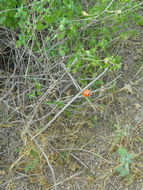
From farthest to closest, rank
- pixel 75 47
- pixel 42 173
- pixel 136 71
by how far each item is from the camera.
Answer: pixel 136 71 < pixel 75 47 < pixel 42 173

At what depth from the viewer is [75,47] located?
1882mm

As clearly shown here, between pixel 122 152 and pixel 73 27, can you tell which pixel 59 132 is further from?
pixel 73 27

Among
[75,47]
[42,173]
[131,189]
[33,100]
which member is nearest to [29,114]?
[33,100]

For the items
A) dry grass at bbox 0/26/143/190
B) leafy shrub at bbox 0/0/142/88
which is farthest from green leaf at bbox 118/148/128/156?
leafy shrub at bbox 0/0/142/88

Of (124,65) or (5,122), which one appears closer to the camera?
(5,122)

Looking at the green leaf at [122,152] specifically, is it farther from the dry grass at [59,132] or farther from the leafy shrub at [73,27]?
the leafy shrub at [73,27]

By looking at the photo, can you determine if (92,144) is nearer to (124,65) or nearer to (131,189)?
(131,189)

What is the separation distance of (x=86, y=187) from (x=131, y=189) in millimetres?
243

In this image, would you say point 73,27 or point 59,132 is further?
point 59,132

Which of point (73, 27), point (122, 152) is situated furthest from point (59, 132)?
point (73, 27)

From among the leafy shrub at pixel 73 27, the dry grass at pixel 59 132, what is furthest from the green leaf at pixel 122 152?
the leafy shrub at pixel 73 27

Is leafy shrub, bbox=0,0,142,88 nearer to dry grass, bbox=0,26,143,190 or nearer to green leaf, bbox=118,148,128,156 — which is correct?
dry grass, bbox=0,26,143,190

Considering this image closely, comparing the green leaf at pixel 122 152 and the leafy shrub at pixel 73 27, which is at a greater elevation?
the leafy shrub at pixel 73 27

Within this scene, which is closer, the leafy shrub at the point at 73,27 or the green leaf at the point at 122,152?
the leafy shrub at the point at 73,27
